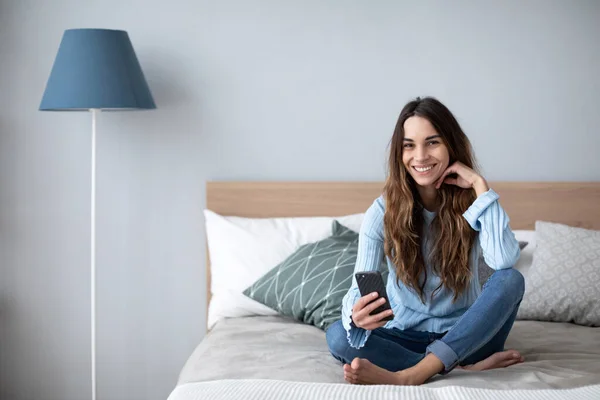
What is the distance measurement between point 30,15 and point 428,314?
2015 mm

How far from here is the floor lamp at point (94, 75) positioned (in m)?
2.70

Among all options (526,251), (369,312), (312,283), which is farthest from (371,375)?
(526,251)

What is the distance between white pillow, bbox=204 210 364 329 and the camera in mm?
2770

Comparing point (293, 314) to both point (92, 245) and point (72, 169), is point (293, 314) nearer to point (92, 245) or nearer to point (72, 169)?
point (92, 245)

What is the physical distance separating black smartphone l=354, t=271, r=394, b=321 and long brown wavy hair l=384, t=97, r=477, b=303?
0.77ft

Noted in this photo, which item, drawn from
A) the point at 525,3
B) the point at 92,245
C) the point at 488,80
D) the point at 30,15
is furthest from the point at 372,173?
the point at 30,15

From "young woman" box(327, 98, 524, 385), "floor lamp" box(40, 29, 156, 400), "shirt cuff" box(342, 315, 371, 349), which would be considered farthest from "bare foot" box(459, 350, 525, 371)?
"floor lamp" box(40, 29, 156, 400)

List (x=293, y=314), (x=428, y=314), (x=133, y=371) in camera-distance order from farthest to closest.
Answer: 1. (x=133, y=371)
2. (x=293, y=314)
3. (x=428, y=314)

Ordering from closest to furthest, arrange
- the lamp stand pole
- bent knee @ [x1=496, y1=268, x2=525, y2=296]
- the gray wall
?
bent knee @ [x1=496, y1=268, x2=525, y2=296] → the lamp stand pole → the gray wall

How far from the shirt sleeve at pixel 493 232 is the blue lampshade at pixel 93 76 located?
1.33m

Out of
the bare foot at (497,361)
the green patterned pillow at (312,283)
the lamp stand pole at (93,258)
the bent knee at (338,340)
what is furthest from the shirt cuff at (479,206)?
the lamp stand pole at (93,258)

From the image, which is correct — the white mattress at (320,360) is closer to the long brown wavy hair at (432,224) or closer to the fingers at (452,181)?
the long brown wavy hair at (432,224)

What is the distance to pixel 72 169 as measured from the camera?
3.10 metres

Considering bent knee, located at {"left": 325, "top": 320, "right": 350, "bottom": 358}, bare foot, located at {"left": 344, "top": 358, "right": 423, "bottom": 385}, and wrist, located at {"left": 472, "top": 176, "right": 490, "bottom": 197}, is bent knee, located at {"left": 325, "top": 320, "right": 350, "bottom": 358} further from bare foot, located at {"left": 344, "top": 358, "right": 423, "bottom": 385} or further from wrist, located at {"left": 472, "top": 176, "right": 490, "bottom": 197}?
wrist, located at {"left": 472, "top": 176, "right": 490, "bottom": 197}
